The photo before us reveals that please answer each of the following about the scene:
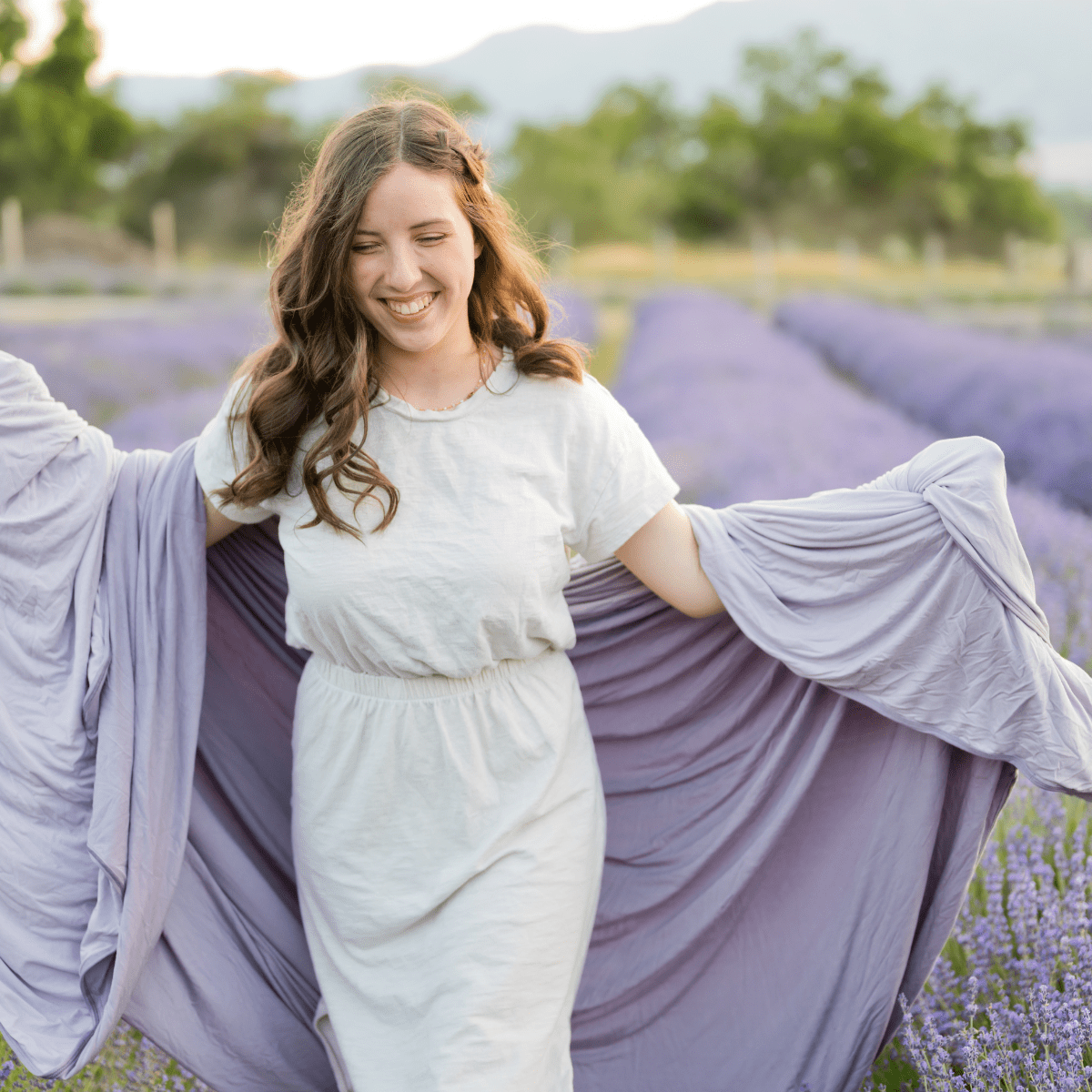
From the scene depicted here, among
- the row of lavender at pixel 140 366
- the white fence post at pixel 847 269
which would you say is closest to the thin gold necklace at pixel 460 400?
the row of lavender at pixel 140 366

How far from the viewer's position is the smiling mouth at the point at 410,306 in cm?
178

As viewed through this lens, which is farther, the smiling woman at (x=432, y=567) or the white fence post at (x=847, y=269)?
the white fence post at (x=847, y=269)

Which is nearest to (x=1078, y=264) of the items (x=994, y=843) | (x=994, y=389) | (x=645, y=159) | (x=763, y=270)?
(x=763, y=270)

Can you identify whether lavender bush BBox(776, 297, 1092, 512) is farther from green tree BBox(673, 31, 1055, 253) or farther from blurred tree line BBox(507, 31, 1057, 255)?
green tree BBox(673, 31, 1055, 253)

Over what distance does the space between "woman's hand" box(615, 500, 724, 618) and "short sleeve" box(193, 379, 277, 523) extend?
597 millimetres

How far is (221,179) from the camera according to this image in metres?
48.1

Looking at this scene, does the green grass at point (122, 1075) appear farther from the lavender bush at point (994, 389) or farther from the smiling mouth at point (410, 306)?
the lavender bush at point (994, 389)

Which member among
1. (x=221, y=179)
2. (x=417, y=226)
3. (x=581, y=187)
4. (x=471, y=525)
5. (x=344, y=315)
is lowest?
(x=471, y=525)

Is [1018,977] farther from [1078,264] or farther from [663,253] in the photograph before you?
[663,253]

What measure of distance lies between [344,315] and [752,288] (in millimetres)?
32422

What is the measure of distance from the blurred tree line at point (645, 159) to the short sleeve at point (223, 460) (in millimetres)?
43472

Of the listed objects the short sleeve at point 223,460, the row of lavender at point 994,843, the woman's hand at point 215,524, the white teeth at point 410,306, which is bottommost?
the row of lavender at point 994,843

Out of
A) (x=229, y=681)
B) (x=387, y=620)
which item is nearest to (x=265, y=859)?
(x=229, y=681)

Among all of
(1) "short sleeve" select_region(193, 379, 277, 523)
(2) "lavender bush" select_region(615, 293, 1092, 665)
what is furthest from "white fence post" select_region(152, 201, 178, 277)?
(1) "short sleeve" select_region(193, 379, 277, 523)
